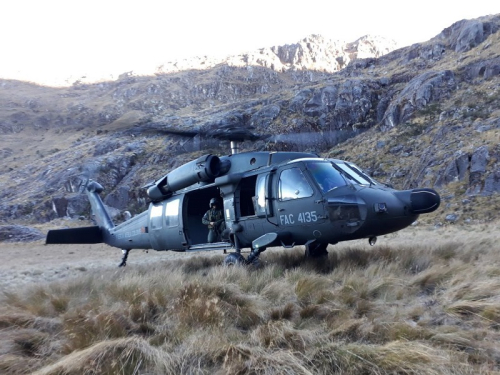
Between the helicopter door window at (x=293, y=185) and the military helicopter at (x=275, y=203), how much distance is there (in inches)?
0.8

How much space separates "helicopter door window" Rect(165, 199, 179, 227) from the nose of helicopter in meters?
5.75

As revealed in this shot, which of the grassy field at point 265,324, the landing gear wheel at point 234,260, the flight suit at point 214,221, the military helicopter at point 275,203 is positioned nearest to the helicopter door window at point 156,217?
the military helicopter at point 275,203

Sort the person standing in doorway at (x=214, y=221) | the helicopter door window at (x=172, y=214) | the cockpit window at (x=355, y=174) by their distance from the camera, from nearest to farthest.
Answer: the cockpit window at (x=355, y=174), the person standing in doorway at (x=214, y=221), the helicopter door window at (x=172, y=214)

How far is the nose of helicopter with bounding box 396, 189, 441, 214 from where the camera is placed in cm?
784

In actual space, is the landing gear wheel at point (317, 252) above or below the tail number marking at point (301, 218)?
below

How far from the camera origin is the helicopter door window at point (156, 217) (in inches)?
471

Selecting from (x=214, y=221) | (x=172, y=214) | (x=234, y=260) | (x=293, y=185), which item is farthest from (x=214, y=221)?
(x=293, y=185)

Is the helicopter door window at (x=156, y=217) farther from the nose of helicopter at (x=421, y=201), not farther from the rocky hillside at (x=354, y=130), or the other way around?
the nose of helicopter at (x=421, y=201)

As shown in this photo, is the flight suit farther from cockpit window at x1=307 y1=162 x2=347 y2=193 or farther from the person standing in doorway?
cockpit window at x1=307 y1=162 x2=347 y2=193

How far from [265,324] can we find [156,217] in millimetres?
7964

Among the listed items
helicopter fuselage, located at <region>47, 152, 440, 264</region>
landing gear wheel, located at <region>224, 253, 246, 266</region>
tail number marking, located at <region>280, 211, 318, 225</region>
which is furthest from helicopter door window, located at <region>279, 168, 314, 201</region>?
landing gear wheel, located at <region>224, 253, 246, 266</region>

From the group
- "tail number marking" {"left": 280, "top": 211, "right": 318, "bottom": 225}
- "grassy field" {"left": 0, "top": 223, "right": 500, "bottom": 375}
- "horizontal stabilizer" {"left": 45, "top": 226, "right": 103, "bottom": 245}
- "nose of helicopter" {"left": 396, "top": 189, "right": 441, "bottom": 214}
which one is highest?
"nose of helicopter" {"left": 396, "top": 189, "right": 441, "bottom": 214}

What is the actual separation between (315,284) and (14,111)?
10.1 meters

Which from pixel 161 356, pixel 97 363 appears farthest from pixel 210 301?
pixel 97 363
